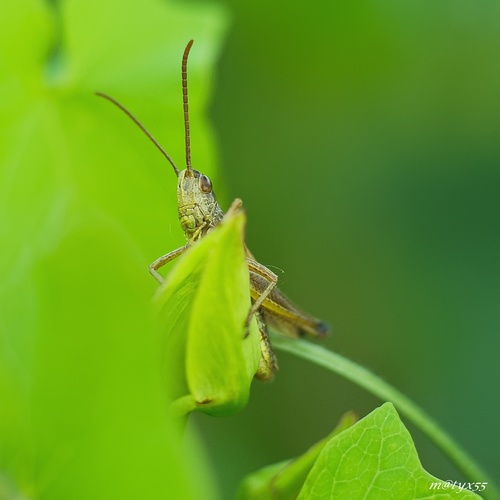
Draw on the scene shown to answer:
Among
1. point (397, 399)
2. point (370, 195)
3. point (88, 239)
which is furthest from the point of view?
point (370, 195)

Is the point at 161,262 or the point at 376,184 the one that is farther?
the point at 376,184

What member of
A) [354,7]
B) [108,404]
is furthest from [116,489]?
[354,7]

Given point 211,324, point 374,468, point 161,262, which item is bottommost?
point 374,468

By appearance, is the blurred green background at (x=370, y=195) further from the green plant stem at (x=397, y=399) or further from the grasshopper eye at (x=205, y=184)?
the green plant stem at (x=397, y=399)

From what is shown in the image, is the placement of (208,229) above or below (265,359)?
above

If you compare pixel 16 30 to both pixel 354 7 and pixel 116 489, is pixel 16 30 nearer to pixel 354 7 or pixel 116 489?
pixel 116 489

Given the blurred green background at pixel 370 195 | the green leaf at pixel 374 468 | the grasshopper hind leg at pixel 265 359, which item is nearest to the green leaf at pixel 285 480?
the green leaf at pixel 374 468

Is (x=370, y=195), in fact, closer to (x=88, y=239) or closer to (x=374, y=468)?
(x=374, y=468)

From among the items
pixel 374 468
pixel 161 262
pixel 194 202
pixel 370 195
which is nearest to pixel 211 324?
pixel 374 468
